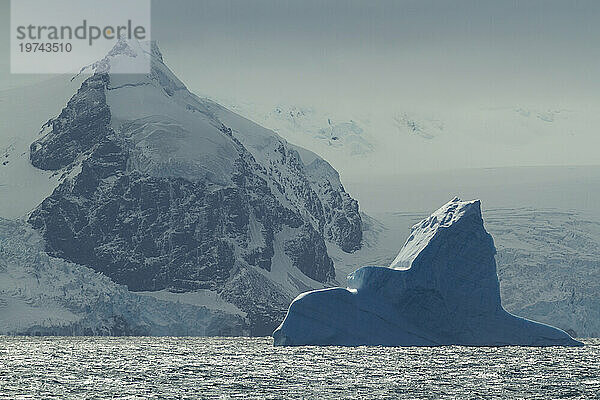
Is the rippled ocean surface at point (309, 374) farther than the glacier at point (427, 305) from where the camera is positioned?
No

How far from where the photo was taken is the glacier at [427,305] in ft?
367

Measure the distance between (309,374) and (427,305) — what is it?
20189 mm

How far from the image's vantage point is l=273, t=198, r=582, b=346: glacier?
112 metres

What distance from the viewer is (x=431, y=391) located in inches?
3275

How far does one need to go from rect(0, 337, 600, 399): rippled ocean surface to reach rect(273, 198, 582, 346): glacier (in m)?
2.19

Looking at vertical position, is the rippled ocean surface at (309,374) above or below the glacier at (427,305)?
below

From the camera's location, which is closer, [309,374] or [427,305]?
[309,374]

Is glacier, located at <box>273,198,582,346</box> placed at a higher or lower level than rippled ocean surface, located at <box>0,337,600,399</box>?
higher

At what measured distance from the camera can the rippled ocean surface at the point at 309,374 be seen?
8162 centimetres

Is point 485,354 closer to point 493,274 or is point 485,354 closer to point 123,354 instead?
point 493,274

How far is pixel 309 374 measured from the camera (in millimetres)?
96875

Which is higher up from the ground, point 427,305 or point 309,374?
point 427,305

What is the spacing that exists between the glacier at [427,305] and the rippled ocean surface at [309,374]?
2.19 metres

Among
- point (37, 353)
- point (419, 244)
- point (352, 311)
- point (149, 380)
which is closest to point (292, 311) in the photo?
point (352, 311)
